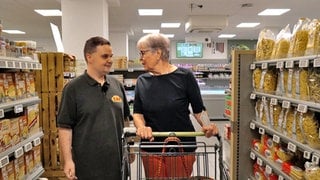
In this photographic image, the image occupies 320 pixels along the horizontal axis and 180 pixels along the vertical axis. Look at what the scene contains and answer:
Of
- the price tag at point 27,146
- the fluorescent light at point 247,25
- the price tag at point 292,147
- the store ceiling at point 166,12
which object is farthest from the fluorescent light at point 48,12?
the price tag at point 292,147

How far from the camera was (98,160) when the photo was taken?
2309mm

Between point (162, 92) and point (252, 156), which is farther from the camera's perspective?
point (252, 156)

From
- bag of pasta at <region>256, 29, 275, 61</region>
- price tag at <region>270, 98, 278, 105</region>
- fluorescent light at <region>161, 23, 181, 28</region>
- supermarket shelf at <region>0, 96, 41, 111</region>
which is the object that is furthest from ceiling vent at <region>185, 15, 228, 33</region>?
supermarket shelf at <region>0, 96, 41, 111</region>

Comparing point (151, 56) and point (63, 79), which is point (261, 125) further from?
point (63, 79)

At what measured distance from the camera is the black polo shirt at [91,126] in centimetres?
226

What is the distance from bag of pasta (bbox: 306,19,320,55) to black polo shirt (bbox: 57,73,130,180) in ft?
4.83

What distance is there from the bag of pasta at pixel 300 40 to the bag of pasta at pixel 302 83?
0.14 metres

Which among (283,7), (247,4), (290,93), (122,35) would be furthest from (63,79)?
(122,35)

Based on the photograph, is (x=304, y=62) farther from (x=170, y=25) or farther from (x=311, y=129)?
(x=170, y=25)

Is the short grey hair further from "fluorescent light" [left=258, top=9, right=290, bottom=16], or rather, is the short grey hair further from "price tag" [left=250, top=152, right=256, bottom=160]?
"fluorescent light" [left=258, top=9, right=290, bottom=16]

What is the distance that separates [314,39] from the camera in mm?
2303

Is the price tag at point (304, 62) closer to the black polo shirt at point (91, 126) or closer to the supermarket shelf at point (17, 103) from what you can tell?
the black polo shirt at point (91, 126)

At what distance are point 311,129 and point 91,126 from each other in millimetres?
1594

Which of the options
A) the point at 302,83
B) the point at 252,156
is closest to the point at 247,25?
the point at 252,156
